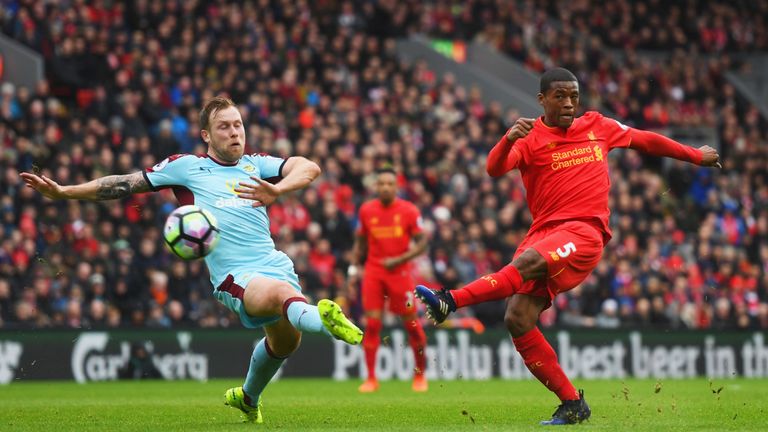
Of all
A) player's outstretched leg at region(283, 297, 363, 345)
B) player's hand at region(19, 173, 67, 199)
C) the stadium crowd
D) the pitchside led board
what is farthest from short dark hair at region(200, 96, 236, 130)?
the pitchside led board

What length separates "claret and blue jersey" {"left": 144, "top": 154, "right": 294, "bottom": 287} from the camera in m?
9.09

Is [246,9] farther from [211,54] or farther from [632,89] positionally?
[632,89]

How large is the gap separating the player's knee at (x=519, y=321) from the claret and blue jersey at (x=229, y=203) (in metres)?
1.63

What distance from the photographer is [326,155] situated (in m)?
22.3

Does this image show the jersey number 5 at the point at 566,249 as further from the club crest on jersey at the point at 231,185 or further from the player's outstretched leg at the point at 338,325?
the club crest on jersey at the point at 231,185

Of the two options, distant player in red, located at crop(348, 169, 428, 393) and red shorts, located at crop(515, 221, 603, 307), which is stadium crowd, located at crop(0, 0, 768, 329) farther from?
red shorts, located at crop(515, 221, 603, 307)

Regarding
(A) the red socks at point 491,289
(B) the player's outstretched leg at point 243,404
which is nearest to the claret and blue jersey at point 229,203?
(B) the player's outstretched leg at point 243,404

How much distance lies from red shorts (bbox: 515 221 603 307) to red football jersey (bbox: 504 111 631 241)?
120 millimetres

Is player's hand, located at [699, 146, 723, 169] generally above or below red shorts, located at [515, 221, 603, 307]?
above

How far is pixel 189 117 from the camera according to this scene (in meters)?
21.6

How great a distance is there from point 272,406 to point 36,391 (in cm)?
450

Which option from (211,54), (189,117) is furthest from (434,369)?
(211,54)

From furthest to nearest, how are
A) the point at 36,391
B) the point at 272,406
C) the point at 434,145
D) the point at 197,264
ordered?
1. the point at 434,145
2. the point at 197,264
3. the point at 36,391
4. the point at 272,406

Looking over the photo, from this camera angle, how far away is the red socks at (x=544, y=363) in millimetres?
9203
